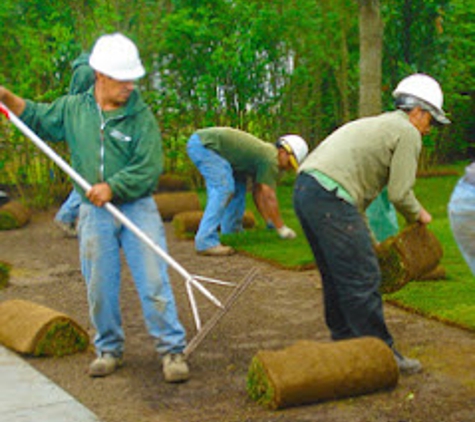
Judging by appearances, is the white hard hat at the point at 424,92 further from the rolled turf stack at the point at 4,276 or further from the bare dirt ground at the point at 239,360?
the rolled turf stack at the point at 4,276

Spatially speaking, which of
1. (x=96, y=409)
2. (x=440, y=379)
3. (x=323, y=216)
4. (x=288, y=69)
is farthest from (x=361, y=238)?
(x=288, y=69)

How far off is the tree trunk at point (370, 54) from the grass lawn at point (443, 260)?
59.0 inches

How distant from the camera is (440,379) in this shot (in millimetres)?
5449

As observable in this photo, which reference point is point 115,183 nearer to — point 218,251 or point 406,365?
point 406,365

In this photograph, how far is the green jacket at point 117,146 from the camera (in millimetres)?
5551

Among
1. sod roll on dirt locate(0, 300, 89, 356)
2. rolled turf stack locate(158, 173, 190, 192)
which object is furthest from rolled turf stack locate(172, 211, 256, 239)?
sod roll on dirt locate(0, 300, 89, 356)

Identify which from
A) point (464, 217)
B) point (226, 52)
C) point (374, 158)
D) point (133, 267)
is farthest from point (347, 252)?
point (226, 52)

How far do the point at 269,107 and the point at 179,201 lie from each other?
280 cm

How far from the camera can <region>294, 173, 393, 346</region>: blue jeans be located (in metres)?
5.39

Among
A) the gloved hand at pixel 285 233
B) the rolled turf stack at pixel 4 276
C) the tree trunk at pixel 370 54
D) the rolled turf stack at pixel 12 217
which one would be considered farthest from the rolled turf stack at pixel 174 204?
the rolled turf stack at pixel 4 276

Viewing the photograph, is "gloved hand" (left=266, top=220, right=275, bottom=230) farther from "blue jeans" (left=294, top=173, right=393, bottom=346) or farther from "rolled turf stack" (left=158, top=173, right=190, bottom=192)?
"blue jeans" (left=294, top=173, right=393, bottom=346)

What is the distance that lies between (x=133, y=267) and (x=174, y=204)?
6.53 meters

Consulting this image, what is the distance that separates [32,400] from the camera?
5.23m

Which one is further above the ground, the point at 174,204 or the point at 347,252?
the point at 347,252
